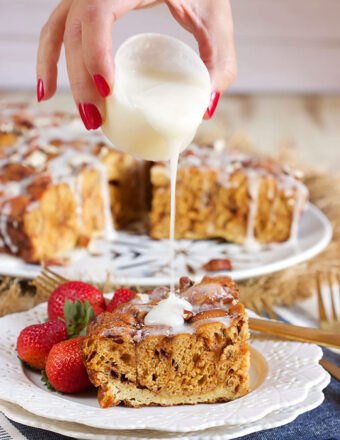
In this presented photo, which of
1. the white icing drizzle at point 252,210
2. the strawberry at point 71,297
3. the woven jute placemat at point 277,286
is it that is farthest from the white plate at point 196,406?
the white icing drizzle at point 252,210

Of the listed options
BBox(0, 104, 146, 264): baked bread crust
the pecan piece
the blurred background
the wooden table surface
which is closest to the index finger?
the pecan piece

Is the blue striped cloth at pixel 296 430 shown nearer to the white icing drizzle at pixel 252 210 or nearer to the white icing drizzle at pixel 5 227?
the white icing drizzle at pixel 5 227

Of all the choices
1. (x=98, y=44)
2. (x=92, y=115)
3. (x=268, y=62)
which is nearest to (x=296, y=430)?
(x=92, y=115)

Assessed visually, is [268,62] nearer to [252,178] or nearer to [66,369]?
[252,178]

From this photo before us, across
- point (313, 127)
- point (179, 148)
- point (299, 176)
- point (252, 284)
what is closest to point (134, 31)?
point (313, 127)

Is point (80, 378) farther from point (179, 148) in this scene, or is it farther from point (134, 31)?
point (134, 31)
